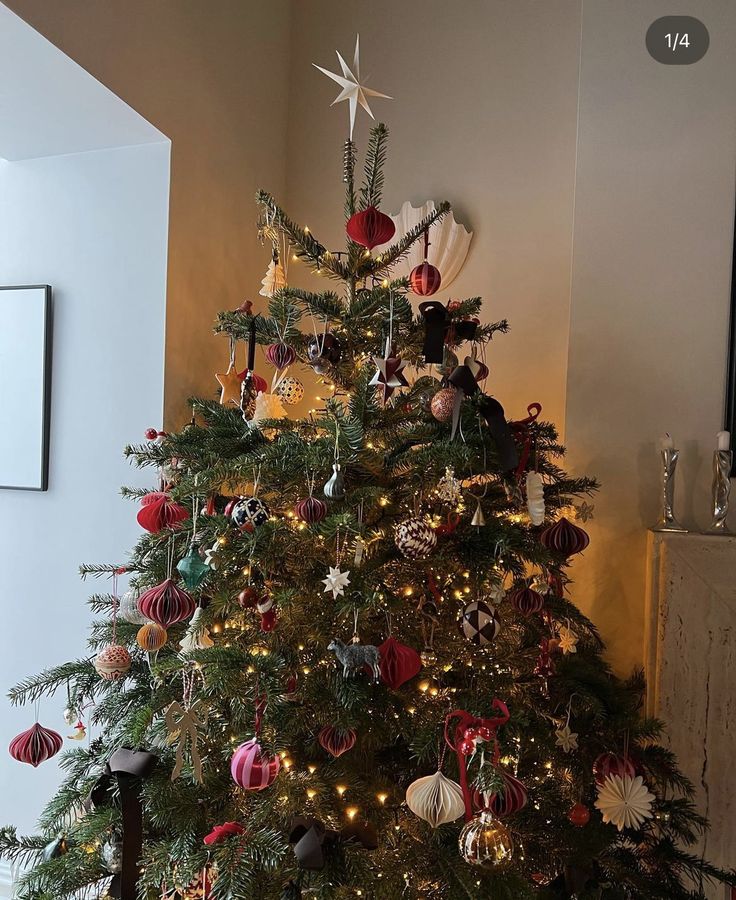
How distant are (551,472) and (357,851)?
2.80 ft

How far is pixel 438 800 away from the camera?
1103 mm

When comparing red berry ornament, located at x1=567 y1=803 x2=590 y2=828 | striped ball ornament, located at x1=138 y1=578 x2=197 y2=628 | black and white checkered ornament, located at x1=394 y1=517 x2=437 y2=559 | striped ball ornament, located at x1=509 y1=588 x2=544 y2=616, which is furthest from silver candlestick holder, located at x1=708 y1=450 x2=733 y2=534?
striped ball ornament, located at x1=138 y1=578 x2=197 y2=628

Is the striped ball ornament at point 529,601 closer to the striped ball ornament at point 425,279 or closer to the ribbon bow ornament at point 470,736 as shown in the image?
the ribbon bow ornament at point 470,736

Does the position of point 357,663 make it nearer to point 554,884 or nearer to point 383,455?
point 383,455

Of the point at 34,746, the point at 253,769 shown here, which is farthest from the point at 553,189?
the point at 34,746

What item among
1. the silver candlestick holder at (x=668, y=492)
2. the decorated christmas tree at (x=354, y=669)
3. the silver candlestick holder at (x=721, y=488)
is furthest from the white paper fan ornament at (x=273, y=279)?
the silver candlestick holder at (x=721, y=488)

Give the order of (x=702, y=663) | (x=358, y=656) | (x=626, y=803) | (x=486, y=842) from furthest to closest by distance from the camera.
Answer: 1. (x=702, y=663)
2. (x=626, y=803)
3. (x=358, y=656)
4. (x=486, y=842)

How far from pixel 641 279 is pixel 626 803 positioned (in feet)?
4.54

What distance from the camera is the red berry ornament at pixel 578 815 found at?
1.47 m

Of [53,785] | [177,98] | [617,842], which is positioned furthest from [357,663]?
[177,98]

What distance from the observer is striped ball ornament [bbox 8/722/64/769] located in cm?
137

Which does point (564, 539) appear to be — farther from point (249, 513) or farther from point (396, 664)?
point (249, 513)

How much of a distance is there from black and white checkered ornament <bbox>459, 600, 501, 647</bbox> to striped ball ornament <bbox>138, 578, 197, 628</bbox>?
0.51 meters

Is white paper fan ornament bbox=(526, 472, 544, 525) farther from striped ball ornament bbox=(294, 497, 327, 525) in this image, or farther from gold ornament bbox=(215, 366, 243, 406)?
gold ornament bbox=(215, 366, 243, 406)
